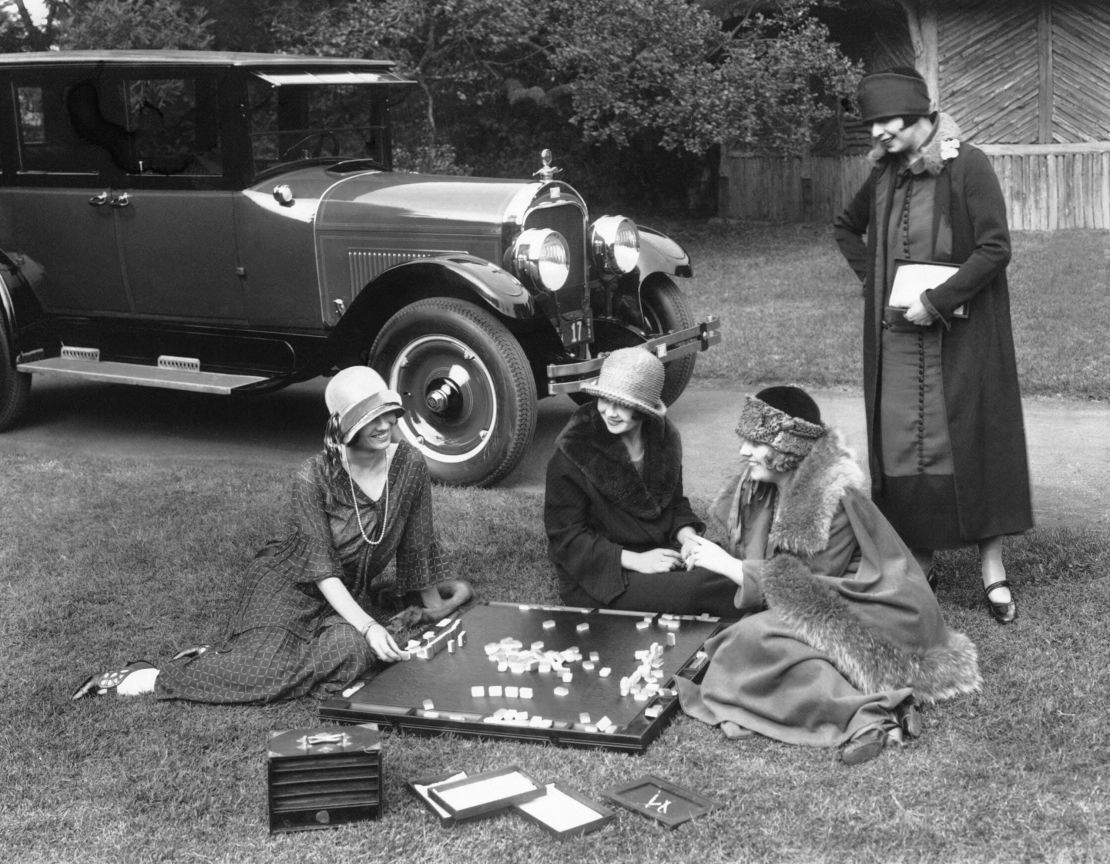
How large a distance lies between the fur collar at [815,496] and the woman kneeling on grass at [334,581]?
138 centimetres

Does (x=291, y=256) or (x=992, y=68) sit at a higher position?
(x=992, y=68)

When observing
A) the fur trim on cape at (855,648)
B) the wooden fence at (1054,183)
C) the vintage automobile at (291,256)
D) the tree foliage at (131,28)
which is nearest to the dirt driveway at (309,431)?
the vintage automobile at (291,256)

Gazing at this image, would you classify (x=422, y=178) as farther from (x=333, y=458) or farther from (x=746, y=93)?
(x=746, y=93)

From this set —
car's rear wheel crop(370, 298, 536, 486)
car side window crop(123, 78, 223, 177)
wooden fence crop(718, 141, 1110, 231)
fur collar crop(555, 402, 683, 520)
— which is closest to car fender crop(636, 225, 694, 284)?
car's rear wheel crop(370, 298, 536, 486)

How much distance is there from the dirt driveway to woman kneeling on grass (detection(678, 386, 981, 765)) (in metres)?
2.14

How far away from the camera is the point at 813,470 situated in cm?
429

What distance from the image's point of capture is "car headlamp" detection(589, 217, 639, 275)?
24.7 ft

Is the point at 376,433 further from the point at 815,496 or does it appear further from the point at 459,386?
the point at 459,386

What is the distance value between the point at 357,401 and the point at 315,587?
72 centimetres

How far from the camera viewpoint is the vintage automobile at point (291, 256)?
22.9ft

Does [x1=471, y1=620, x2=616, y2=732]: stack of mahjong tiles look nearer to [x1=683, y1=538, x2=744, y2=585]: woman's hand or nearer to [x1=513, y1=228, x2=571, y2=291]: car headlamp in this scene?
[x1=683, y1=538, x2=744, y2=585]: woman's hand

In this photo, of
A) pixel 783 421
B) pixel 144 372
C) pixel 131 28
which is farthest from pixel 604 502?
pixel 131 28

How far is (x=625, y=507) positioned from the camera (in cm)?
520

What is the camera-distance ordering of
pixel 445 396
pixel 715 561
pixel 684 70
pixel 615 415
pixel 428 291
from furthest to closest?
pixel 684 70 → pixel 428 291 → pixel 445 396 → pixel 615 415 → pixel 715 561
